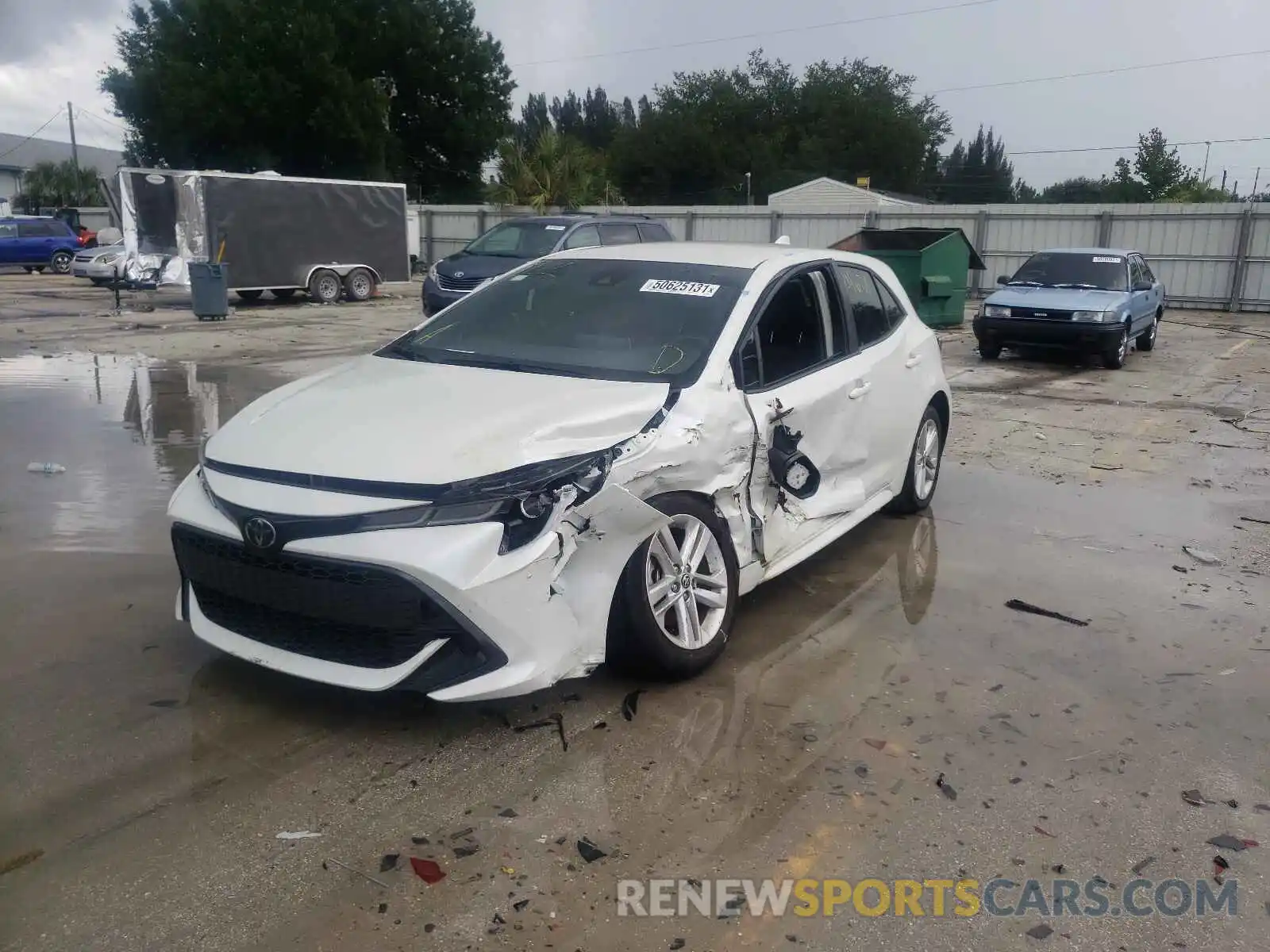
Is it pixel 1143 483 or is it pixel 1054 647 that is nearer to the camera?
pixel 1054 647

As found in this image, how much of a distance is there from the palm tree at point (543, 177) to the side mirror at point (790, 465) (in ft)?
96.0

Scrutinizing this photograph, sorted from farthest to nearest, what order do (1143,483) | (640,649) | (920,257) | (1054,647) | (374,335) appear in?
(920,257)
(374,335)
(1143,483)
(1054,647)
(640,649)

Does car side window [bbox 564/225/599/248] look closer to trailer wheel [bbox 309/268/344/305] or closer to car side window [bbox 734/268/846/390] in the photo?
trailer wheel [bbox 309/268/344/305]

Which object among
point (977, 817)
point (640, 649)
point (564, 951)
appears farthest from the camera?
point (640, 649)

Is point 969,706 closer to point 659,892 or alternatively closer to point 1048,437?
point 659,892

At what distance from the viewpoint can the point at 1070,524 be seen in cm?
666

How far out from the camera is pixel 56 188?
5691 centimetres

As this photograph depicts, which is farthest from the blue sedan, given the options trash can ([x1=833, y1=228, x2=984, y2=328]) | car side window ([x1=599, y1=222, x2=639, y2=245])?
car side window ([x1=599, y1=222, x2=639, y2=245])

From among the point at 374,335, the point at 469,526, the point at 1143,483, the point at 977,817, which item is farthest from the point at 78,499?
the point at 374,335

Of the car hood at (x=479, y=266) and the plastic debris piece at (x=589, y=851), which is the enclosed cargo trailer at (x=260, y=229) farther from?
the plastic debris piece at (x=589, y=851)

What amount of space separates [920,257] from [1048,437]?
366 inches

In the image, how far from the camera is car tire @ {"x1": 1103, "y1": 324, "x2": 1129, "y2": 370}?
13.8 m

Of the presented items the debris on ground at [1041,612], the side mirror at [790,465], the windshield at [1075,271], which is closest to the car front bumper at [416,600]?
the side mirror at [790,465]

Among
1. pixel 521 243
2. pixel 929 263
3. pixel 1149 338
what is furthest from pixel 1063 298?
pixel 521 243
